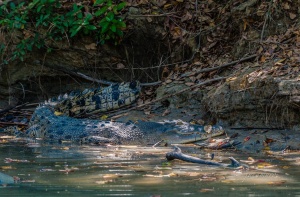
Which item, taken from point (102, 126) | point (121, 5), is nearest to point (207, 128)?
point (102, 126)

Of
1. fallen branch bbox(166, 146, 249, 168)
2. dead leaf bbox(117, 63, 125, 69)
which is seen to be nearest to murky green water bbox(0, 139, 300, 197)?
fallen branch bbox(166, 146, 249, 168)

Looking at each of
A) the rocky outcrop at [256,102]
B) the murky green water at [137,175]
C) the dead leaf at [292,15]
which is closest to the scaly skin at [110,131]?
the rocky outcrop at [256,102]

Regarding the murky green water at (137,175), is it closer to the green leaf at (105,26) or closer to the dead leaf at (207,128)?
the dead leaf at (207,128)

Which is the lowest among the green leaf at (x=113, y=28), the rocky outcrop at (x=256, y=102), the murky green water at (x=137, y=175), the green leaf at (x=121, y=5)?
the murky green water at (x=137, y=175)

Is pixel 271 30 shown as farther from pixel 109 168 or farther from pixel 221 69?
pixel 109 168

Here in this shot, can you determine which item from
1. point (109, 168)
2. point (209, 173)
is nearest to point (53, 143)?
point (109, 168)

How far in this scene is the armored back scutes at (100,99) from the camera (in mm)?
11000

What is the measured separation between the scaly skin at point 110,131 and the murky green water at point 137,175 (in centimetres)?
112

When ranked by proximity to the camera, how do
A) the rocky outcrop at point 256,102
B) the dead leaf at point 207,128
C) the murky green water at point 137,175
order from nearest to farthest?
the murky green water at point 137,175
the rocky outcrop at point 256,102
the dead leaf at point 207,128

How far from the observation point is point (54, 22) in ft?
37.7

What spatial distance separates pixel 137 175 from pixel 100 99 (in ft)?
19.0

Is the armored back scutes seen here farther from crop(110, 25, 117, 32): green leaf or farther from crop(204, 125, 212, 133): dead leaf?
crop(204, 125, 212, 133): dead leaf

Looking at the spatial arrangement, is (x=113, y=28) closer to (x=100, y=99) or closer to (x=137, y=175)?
(x=100, y=99)

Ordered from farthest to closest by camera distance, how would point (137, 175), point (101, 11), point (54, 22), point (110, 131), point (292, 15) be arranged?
point (54, 22)
point (101, 11)
point (292, 15)
point (110, 131)
point (137, 175)
